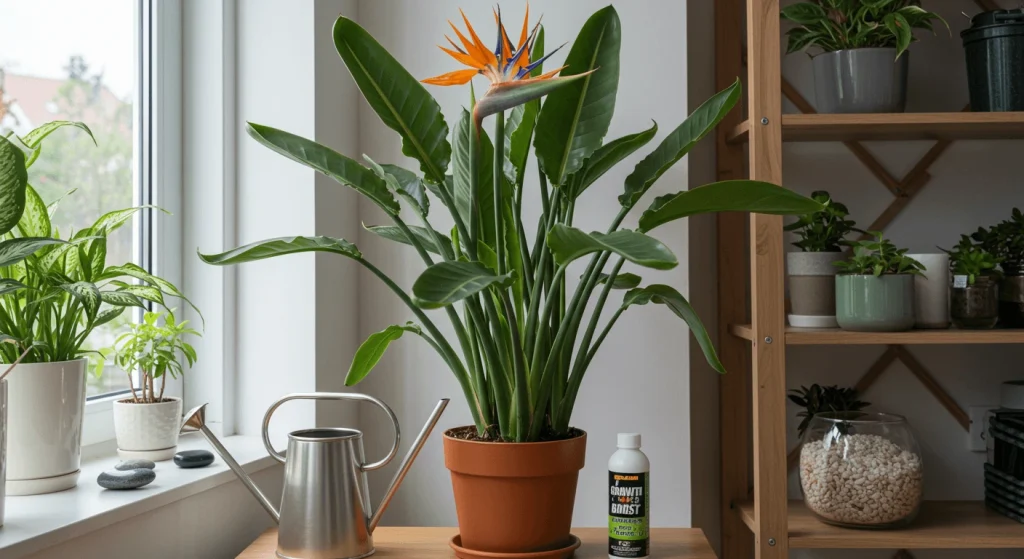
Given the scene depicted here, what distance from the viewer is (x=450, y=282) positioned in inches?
32.7

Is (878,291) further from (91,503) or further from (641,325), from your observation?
(91,503)

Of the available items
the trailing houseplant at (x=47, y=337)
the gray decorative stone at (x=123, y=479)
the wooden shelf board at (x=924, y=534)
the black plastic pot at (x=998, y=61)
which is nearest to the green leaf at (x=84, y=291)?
the trailing houseplant at (x=47, y=337)

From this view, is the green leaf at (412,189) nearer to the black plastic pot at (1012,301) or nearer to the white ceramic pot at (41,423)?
the white ceramic pot at (41,423)

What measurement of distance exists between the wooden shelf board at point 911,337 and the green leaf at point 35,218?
108cm

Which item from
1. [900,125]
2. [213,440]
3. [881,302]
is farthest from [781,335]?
[213,440]

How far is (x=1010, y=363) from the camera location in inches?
66.9

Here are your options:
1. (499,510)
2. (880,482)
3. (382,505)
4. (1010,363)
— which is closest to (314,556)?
(382,505)

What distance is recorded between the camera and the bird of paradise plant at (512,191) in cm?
96

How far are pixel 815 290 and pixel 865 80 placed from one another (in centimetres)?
36

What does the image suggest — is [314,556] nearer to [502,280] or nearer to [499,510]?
[499,510]

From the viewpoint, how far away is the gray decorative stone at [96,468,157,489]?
1051 mm

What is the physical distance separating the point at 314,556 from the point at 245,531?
30 cm

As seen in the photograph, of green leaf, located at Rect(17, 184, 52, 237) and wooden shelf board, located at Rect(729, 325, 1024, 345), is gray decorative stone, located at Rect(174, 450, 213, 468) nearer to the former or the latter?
green leaf, located at Rect(17, 184, 52, 237)

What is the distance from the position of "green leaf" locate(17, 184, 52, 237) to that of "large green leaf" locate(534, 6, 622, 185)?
1.97 feet
